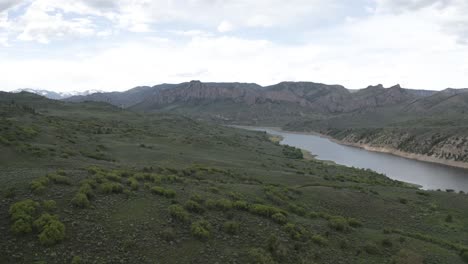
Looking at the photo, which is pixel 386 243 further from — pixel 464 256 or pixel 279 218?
pixel 279 218

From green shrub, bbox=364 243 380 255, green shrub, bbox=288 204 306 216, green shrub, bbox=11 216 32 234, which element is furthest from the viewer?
green shrub, bbox=288 204 306 216

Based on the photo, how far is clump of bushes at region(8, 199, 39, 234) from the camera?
1703cm

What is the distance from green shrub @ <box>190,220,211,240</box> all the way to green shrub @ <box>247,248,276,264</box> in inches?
101

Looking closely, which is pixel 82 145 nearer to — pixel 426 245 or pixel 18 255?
pixel 18 255

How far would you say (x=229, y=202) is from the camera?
81.7 ft

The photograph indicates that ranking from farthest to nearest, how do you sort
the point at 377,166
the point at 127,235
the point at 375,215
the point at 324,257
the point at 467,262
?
the point at 377,166
the point at 375,215
the point at 467,262
the point at 324,257
the point at 127,235

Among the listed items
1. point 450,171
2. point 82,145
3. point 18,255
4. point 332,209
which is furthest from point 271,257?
point 450,171

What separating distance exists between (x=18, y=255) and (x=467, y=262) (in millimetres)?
24944

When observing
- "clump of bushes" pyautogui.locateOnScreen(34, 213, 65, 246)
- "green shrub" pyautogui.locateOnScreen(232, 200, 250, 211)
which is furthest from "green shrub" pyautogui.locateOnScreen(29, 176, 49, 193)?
"green shrub" pyautogui.locateOnScreen(232, 200, 250, 211)

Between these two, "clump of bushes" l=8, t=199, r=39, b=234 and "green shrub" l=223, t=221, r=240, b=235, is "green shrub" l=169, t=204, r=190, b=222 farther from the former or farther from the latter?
"clump of bushes" l=8, t=199, r=39, b=234

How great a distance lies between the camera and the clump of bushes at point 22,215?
17.0m

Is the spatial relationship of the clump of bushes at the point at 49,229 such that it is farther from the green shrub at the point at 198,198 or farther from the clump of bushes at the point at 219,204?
the clump of bushes at the point at 219,204

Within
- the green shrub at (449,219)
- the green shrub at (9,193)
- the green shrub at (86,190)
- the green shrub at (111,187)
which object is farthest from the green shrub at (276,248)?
the green shrub at (449,219)

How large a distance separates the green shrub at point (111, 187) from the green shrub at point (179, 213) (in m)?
4.12
